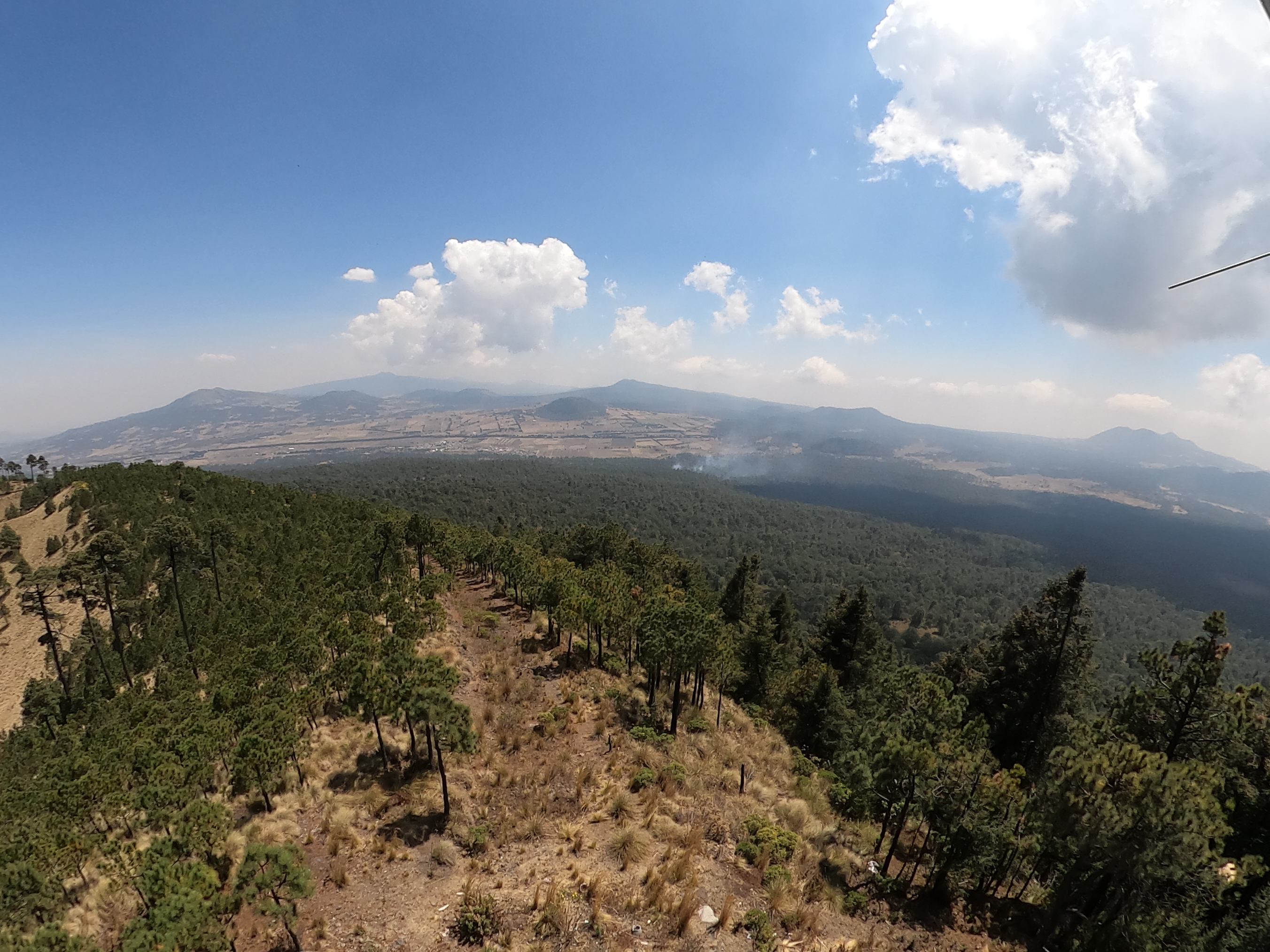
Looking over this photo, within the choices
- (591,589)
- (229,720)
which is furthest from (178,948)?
(591,589)

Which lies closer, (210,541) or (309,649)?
(309,649)

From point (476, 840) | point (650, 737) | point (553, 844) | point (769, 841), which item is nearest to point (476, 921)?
point (476, 840)

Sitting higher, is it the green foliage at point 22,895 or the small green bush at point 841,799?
the green foliage at point 22,895

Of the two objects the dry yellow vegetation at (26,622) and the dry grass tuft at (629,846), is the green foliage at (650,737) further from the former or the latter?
the dry yellow vegetation at (26,622)

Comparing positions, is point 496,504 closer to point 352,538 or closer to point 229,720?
point 352,538

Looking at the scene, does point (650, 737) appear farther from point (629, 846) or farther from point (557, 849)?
point (557, 849)

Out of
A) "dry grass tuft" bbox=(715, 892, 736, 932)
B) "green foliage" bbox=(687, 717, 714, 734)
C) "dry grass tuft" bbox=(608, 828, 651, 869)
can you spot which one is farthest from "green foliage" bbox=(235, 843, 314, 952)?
"green foliage" bbox=(687, 717, 714, 734)

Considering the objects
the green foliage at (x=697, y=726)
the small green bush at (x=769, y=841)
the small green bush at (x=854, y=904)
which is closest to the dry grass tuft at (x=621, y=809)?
the small green bush at (x=769, y=841)
